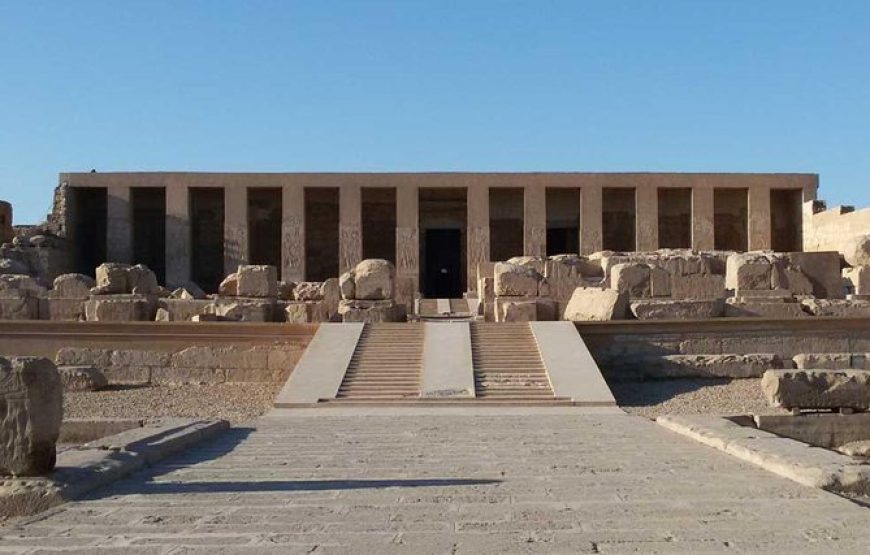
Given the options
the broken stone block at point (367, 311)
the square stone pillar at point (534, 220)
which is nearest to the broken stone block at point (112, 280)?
the broken stone block at point (367, 311)

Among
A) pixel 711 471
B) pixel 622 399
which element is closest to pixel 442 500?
pixel 711 471

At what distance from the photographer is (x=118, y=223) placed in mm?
26016

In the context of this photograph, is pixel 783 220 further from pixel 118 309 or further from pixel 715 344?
pixel 118 309

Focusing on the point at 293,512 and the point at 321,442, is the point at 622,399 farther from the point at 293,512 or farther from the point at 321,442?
the point at 293,512

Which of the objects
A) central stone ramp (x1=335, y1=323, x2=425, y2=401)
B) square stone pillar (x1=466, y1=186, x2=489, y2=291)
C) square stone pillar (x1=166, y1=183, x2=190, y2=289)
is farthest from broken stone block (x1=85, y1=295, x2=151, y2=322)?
square stone pillar (x1=466, y1=186, x2=489, y2=291)

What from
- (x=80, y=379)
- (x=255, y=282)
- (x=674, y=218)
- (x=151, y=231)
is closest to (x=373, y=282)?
(x=255, y=282)

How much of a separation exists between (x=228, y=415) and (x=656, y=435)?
4.99 m

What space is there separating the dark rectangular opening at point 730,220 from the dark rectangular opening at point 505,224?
21.0ft

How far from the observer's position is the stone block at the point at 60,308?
621 inches

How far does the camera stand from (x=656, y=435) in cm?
776

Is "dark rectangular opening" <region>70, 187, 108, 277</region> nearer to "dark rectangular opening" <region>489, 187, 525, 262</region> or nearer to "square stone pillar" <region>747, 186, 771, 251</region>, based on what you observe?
"dark rectangular opening" <region>489, 187, 525, 262</region>

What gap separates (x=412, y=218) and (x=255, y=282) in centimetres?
1056

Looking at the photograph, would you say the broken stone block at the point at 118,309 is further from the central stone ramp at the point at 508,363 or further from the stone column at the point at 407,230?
the stone column at the point at 407,230

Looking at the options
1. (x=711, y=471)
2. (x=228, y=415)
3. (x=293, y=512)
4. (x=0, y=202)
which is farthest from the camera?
(x=0, y=202)
